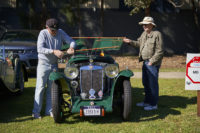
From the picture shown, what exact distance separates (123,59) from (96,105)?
1039 cm

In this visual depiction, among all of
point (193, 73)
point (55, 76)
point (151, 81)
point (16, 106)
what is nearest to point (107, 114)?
point (151, 81)

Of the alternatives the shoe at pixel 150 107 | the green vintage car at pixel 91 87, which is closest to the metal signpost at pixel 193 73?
the shoe at pixel 150 107

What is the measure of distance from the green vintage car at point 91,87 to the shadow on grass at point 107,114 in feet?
1.06

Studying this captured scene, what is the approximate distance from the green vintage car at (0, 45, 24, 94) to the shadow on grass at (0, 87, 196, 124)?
34cm

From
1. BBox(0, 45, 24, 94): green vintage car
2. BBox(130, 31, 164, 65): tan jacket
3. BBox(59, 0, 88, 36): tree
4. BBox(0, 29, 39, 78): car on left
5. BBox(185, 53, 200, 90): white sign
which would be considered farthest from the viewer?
BBox(59, 0, 88, 36): tree

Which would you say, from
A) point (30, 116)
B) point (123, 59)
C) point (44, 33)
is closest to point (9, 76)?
point (30, 116)

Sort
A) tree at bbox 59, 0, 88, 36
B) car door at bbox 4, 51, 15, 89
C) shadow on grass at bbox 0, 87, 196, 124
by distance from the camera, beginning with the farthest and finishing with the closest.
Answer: tree at bbox 59, 0, 88, 36 < car door at bbox 4, 51, 15, 89 < shadow on grass at bbox 0, 87, 196, 124

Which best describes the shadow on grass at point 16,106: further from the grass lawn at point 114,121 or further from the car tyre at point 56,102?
the car tyre at point 56,102

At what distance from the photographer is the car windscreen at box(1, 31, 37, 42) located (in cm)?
1068

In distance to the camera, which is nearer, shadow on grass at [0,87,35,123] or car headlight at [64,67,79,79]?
car headlight at [64,67,79,79]

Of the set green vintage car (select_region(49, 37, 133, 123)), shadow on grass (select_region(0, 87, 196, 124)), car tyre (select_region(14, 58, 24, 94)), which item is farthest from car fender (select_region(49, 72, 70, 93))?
car tyre (select_region(14, 58, 24, 94))

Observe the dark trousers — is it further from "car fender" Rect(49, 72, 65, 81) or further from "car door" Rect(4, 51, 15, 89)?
"car door" Rect(4, 51, 15, 89)

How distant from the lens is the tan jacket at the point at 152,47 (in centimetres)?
584

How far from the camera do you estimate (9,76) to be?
21.3 ft
